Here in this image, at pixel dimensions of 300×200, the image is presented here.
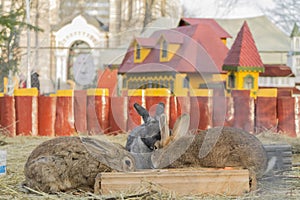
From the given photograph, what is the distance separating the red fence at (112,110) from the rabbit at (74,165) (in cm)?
522

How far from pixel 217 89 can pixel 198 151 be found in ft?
17.5

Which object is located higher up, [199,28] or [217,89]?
[199,28]

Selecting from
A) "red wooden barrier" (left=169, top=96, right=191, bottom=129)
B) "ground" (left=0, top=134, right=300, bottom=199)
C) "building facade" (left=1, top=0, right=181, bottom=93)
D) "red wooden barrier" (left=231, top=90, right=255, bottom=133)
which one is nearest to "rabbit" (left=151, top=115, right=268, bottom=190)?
"ground" (left=0, top=134, right=300, bottom=199)

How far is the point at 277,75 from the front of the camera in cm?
2181

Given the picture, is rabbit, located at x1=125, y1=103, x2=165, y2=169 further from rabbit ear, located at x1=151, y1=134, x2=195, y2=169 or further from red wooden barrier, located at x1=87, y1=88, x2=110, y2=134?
red wooden barrier, located at x1=87, y1=88, x2=110, y2=134

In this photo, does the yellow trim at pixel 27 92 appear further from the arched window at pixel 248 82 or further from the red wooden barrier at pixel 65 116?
the arched window at pixel 248 82

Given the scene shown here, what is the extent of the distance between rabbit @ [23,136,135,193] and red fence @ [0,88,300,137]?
17.1ft

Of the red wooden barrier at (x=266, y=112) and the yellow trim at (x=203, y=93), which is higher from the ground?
the yellow trim at (x=203, y=93)

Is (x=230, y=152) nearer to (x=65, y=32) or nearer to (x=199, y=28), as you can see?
(x=199, y=28)

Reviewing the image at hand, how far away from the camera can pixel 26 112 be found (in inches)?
394

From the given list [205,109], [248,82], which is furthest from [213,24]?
[205,109]

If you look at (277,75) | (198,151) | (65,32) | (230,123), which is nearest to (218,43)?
(277,75)

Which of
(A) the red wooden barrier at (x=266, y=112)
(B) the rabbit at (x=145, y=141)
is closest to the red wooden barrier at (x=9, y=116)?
(A) the red wooden barrier at (x=266, y=112)

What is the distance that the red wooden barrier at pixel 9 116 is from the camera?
9969 mm
